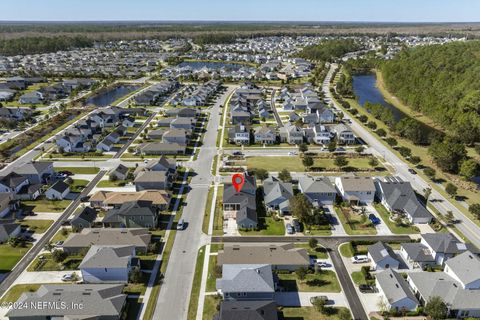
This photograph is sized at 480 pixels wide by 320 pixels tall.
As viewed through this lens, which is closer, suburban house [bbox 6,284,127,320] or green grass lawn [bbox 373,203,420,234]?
suburban house [bbox 6,284,127,320]

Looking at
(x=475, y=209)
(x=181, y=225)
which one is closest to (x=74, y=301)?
(x=181, y=225)

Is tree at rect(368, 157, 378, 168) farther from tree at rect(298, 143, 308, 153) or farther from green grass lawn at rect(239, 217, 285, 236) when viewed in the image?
green grass lawn at rect(239, 217, 285, 236)

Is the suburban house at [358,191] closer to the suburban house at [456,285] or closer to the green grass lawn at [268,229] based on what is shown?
the green grass lawn at [268,229]

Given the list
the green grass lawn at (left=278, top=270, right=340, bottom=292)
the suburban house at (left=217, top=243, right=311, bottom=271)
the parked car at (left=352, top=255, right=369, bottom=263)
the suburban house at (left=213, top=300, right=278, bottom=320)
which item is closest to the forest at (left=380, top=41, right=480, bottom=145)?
the parked car at (left=352, top=255, right=369, bottom=263)

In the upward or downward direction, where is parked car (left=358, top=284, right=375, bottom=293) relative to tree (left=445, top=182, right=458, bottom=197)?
downward

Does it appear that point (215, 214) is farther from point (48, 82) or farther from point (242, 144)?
point (48, 82)
